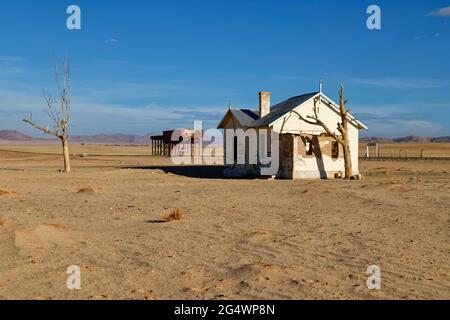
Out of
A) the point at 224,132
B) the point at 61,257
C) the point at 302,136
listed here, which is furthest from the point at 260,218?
the point at 224,132

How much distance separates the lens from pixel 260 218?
13188mm

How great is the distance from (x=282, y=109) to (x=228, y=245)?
59.3 feet

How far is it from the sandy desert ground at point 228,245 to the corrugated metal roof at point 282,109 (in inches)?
319

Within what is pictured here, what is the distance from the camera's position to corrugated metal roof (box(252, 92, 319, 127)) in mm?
25578

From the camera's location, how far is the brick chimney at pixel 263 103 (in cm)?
2841

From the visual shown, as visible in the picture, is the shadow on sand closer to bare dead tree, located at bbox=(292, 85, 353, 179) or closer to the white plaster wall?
the white plaster wall

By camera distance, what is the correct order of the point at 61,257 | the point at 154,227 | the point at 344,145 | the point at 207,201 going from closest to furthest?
the point at 61,257, the point at 154,227, the point at 207,201, the point at 344,145

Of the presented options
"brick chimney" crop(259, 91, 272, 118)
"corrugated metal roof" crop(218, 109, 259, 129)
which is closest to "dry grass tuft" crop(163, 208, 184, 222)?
"corrugated metal roof" crop(218, 109, 259, 129)

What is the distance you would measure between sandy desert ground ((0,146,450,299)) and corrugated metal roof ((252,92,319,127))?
809cm

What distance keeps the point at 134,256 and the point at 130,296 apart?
230cm

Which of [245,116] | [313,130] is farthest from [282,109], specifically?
[245,116]

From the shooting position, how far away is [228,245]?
995cm

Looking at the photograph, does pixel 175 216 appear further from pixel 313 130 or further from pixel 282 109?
pixel 282 109
